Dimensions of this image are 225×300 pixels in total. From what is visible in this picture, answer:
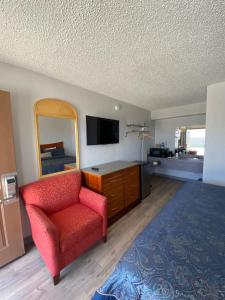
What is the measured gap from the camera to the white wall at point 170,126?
12.8 ft

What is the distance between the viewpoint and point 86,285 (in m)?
1.32

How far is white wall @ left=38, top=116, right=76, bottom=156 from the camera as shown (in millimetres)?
1965

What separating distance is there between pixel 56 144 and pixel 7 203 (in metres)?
0.96

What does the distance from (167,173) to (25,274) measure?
13.8 feet

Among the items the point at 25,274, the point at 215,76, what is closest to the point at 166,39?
the point at 215,76

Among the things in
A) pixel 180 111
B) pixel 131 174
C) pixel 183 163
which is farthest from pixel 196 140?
pixel 131 174

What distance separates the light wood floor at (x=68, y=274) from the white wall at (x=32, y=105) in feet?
1.41

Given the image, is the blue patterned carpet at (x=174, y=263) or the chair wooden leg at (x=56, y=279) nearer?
the blue patterned carpet at (x=174, y=263)

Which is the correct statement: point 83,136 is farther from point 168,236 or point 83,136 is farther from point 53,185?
point 168,236

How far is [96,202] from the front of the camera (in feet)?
5.94

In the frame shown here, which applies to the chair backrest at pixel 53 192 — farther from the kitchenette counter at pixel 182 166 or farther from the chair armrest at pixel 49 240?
the kitchenette counter at pixel 182 166

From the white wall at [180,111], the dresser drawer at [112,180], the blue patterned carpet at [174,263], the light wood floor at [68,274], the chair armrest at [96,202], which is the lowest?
the light wood floor at [68,274]

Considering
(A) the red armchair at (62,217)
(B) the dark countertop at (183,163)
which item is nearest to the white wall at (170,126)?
(B) the dark countertop at (183,163)

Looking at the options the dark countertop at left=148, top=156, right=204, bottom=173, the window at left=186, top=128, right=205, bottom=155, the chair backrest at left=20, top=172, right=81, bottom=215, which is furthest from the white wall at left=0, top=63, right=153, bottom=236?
the window at left=186, top=128, right=205, bottom=155
